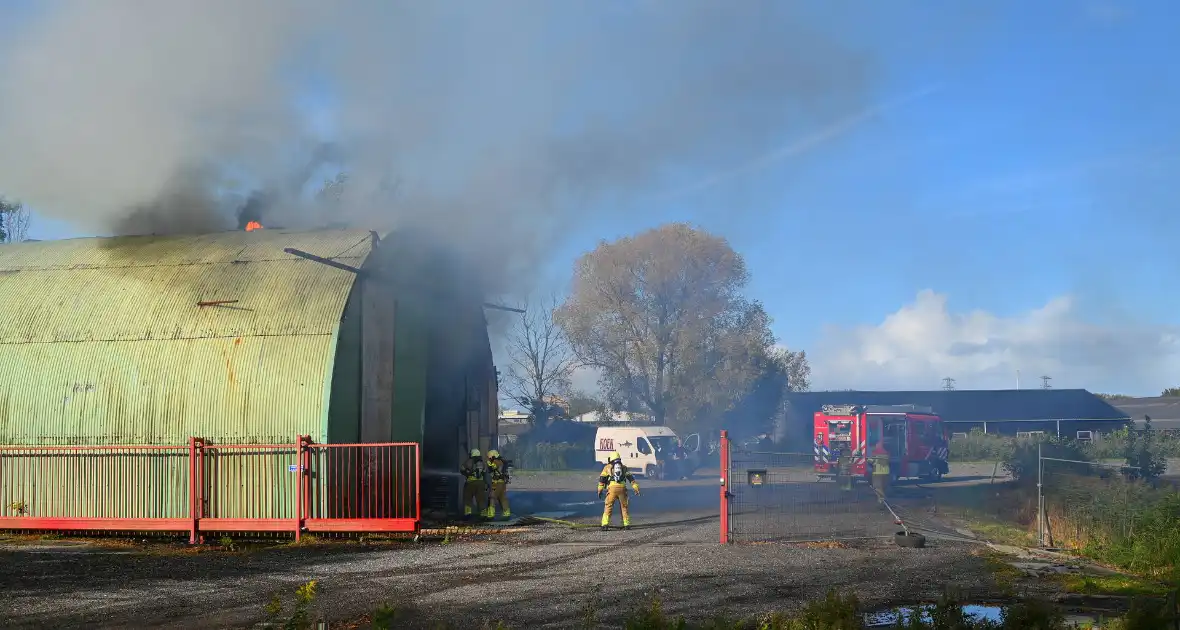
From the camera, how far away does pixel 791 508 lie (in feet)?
74.1

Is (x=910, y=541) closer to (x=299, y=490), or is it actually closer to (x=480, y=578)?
(x=480, y=578)

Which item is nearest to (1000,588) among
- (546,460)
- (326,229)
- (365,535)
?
(365,535)

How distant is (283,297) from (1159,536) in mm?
15226

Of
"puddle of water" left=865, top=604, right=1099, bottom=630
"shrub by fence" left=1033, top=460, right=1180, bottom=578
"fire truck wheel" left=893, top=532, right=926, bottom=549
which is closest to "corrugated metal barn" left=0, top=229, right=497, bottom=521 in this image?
"fire truck wheel" left=893, top=532, right=926, bottom=549

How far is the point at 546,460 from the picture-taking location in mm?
47344

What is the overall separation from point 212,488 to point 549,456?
29.4 m

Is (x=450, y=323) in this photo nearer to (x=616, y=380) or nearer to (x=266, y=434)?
(x=266, y=434)

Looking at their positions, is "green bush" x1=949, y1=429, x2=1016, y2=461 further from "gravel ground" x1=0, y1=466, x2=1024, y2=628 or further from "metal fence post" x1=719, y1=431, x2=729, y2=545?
"metal fence post" x1=719, y1=431, x2=729, y2=545

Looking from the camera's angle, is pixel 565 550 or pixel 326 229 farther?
pixel 326 229

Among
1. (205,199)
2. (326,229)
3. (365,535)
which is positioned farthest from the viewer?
(205,199)

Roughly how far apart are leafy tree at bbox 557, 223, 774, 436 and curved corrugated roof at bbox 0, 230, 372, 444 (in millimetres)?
28862

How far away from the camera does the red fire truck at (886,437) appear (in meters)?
34.8

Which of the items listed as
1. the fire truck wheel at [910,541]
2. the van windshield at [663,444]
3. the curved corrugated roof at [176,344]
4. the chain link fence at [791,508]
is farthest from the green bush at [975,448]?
the curved corrugated roof at [176,344]

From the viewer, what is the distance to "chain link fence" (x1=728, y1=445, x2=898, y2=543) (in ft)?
59.7
